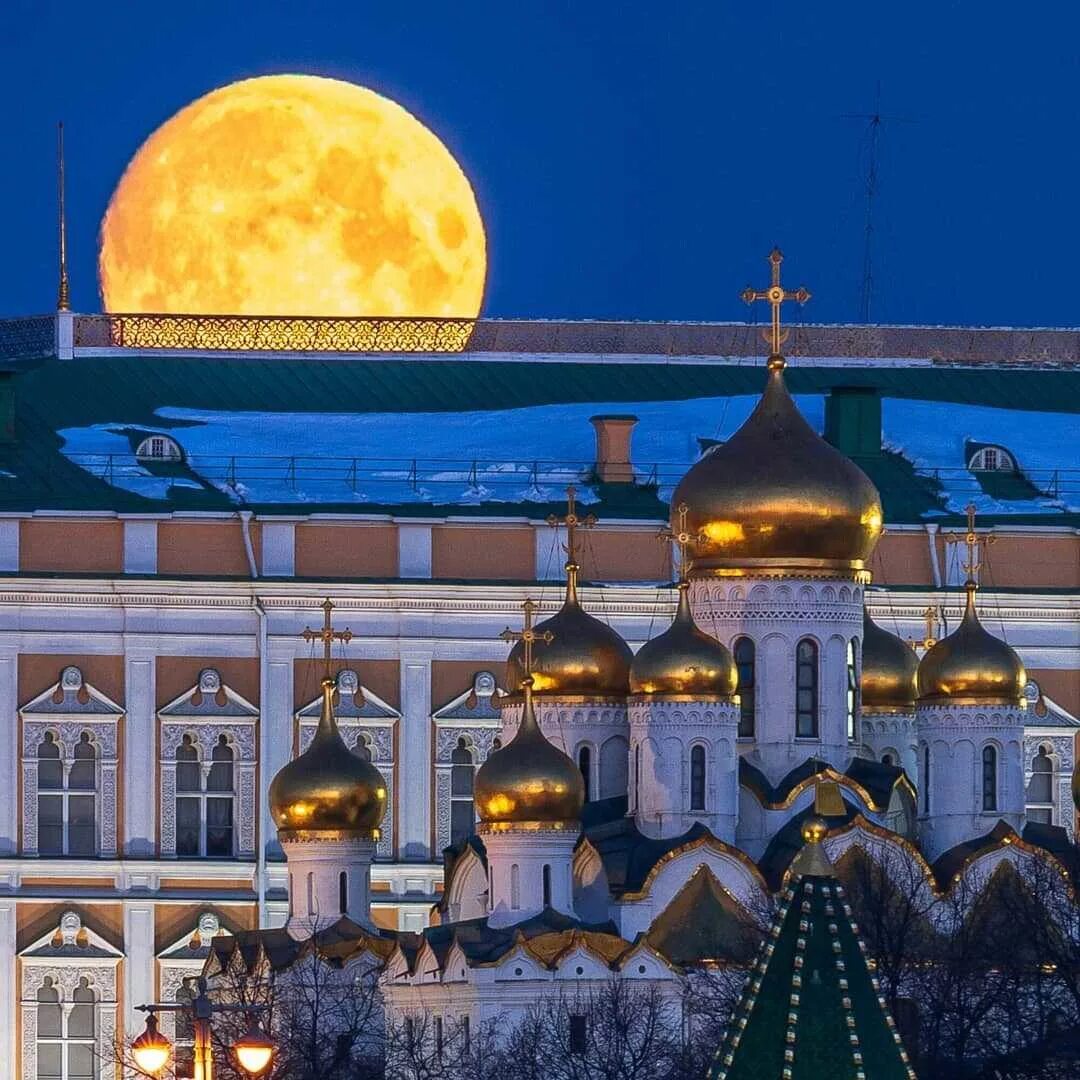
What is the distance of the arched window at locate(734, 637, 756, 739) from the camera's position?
67250 millimetres

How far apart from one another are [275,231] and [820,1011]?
51629 millimetres

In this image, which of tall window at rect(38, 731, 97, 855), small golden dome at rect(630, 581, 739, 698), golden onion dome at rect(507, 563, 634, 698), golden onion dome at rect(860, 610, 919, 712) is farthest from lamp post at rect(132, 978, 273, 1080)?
tall window at rect(38, 731, 97, 855)

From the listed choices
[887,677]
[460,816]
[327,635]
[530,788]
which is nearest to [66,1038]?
[460,816]

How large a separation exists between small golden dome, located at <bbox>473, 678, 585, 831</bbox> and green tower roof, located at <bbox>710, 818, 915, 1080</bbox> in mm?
28735

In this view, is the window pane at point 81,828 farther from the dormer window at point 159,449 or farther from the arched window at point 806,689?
the arched window at point 806,689

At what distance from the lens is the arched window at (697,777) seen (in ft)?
216

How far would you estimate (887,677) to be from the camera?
69875 millimetres

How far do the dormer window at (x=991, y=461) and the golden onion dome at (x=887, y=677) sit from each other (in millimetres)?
12437

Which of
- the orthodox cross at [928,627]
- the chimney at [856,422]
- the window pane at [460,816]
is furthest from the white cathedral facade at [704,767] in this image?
the chimney at [856,422]

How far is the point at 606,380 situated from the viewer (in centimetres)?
8444

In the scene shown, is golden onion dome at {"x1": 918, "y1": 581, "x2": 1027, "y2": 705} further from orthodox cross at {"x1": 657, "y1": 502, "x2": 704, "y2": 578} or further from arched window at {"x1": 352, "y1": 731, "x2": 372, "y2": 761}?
arched window at {"x1": 352, "y1": 731, "x2": 372, "y2": 761}

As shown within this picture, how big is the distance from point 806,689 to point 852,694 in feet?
2.52

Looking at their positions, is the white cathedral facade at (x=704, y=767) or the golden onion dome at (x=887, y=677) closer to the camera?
the white cathedral facade at (x=704, y=767)

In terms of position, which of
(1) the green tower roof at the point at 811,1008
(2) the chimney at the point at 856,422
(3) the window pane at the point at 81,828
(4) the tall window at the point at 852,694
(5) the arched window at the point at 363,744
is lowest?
(1) the green tower roof at the point at 811,1008
